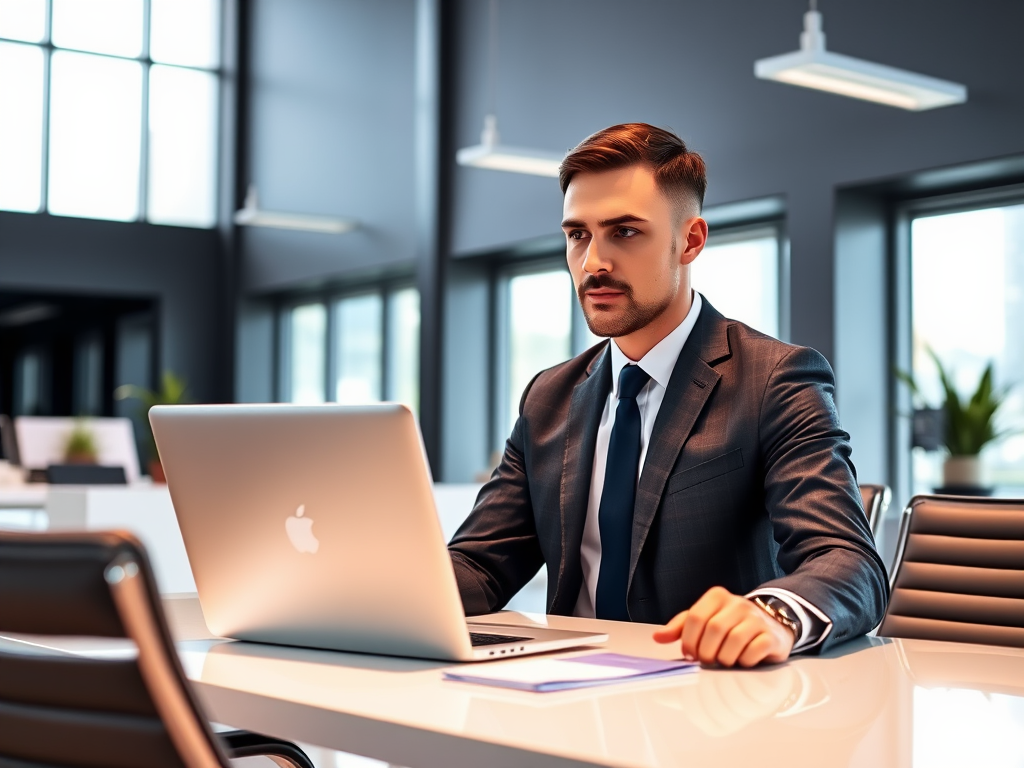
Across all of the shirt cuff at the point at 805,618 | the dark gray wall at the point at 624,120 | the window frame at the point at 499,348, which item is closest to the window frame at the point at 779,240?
the dark gray wall at the point at 624,120

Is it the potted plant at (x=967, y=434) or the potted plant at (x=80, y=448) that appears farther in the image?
the potted plant at (x=80, y=448)

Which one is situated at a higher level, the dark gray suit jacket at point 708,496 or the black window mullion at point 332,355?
the black window mullion at point 332,355

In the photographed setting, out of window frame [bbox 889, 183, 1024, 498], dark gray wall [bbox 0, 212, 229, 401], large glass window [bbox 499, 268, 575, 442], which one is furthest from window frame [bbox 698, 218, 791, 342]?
dark gray wall [bbox 0, 212, 229, 401]

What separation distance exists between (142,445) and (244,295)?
1600mm

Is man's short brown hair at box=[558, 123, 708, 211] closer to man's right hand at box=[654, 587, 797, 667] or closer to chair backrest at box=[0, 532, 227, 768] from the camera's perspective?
man's right hand at box=[654, 587, 797, 667]

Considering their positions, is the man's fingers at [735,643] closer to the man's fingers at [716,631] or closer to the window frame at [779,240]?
the man's fingers at [716,631]

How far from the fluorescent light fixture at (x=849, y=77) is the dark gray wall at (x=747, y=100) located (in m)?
0.26

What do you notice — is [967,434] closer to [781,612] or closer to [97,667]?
[781,612]

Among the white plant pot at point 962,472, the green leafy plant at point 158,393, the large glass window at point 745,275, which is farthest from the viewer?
the green leafy plant at point 158,393

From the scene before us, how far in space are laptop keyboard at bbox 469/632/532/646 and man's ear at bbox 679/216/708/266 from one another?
2.12 ft

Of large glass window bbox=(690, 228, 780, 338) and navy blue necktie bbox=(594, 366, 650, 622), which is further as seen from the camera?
large glass window bbox=(690, 228, 780, 338)

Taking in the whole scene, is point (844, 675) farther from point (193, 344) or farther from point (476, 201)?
point (193, 344)

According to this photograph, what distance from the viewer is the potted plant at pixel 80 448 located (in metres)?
6.33

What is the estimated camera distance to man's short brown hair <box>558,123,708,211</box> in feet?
5.47
